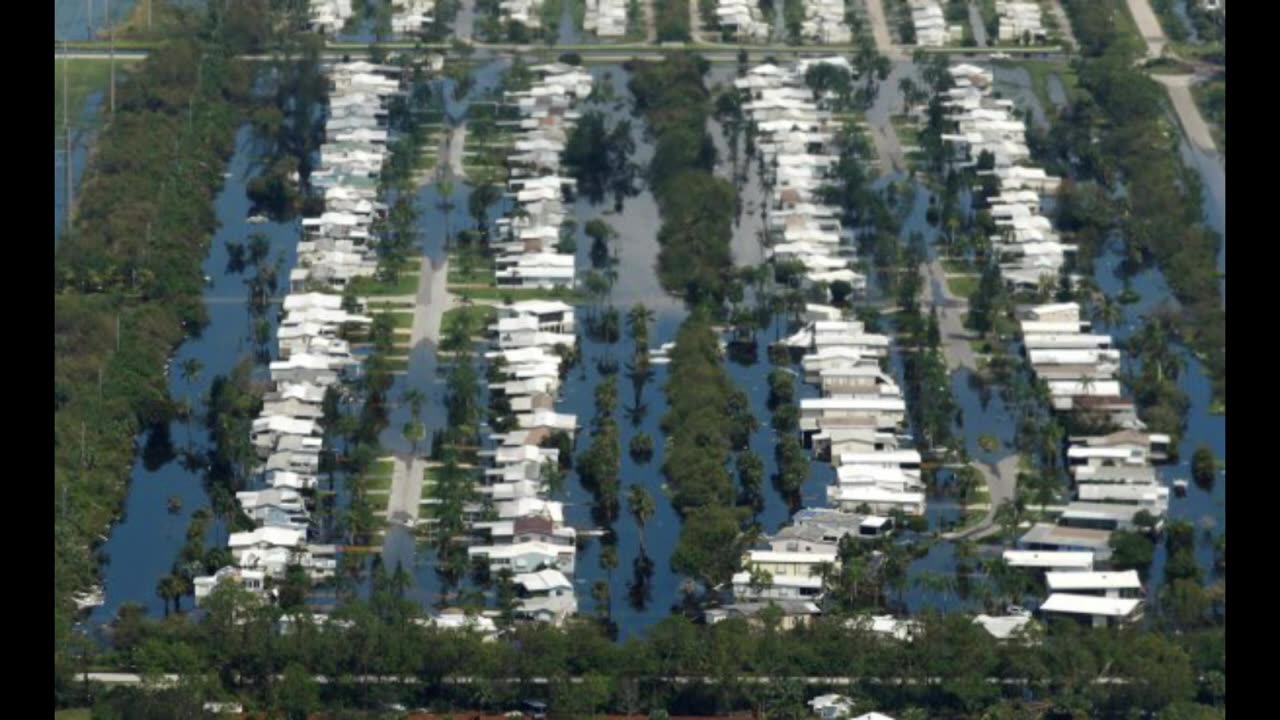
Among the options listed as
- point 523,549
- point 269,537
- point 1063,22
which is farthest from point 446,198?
point 1063,22

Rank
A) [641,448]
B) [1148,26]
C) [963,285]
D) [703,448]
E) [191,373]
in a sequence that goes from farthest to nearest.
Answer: [1148,26]
[963,285]
[191,373]
[641,448]
[703,448]

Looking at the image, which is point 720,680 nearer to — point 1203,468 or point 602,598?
point 602,598

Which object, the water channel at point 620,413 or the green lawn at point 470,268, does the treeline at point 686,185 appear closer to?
the water channel at point 620,413

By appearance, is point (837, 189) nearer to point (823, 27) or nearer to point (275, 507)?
point (823, 27)

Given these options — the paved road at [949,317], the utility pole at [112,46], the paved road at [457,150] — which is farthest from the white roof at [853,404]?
the utility pole at [112,46]

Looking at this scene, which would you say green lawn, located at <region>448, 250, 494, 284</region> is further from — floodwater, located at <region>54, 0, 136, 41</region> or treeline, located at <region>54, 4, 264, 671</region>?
floodwater, located at <region>54, 0, 136, 41</region>
